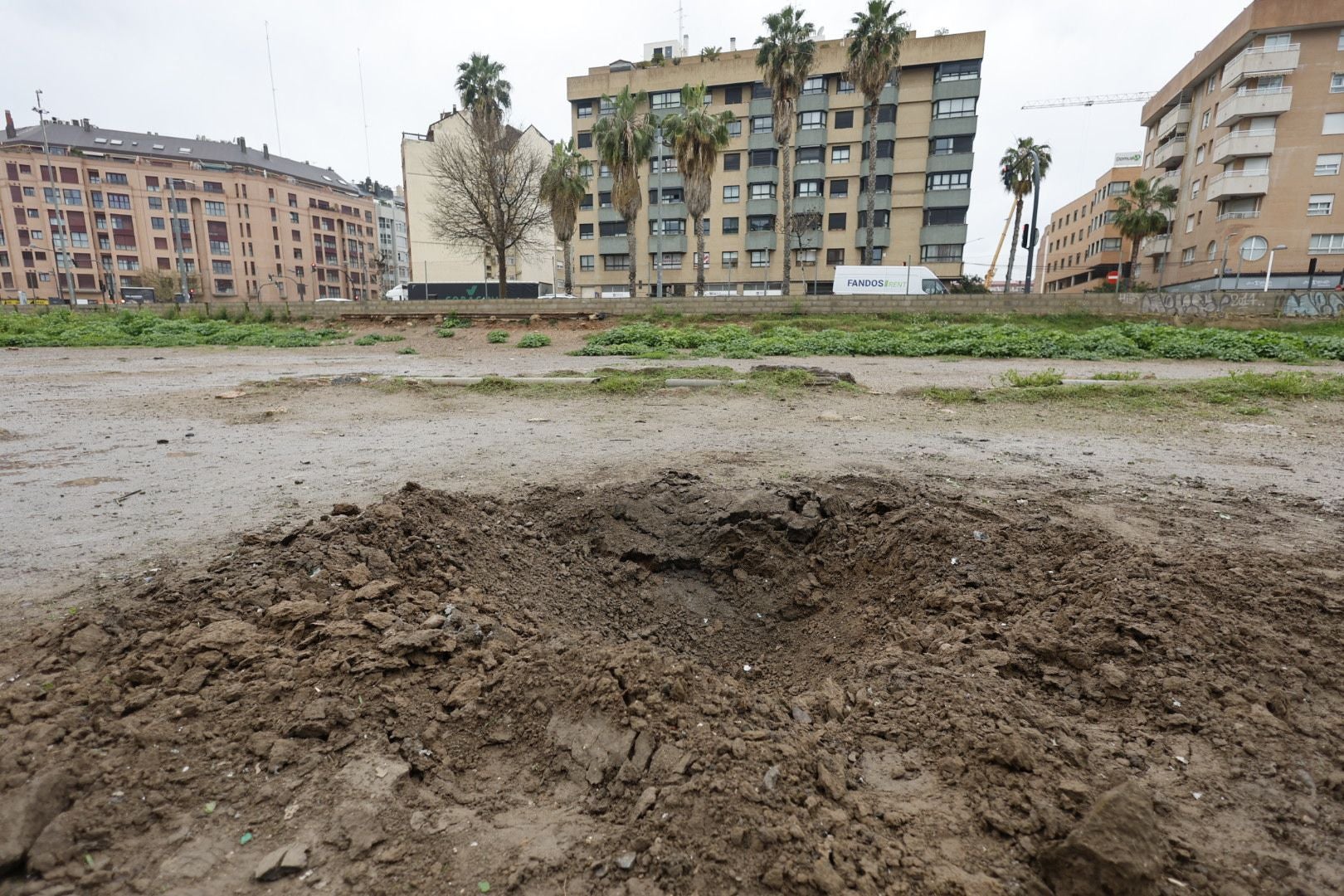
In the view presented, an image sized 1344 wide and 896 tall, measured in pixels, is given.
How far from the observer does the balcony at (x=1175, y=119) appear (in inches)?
2060

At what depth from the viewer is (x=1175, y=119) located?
53.0 m

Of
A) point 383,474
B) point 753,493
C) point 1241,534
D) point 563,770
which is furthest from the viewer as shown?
point 383,474

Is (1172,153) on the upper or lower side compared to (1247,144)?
upper

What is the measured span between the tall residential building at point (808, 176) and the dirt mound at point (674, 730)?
50564mm

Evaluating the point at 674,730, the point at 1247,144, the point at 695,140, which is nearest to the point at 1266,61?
the point at 1247,144

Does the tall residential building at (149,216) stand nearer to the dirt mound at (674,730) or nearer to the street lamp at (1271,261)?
the dirt mound at (674,730)

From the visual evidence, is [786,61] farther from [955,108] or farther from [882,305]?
[955,108]

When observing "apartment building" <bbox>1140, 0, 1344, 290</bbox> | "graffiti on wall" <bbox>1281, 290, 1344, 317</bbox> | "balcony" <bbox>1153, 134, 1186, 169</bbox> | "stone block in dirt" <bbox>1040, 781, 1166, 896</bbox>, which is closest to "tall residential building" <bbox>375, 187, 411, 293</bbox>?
"balcony" <bbox>1153, 134, 1186, 169</bbox>

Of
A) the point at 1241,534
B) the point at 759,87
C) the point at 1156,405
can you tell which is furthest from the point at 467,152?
the point at 1241,534

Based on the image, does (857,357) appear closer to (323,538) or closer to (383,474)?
(383,474)

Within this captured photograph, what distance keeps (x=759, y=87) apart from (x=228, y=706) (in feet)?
201

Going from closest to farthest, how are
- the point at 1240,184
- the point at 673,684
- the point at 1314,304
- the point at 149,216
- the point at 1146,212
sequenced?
1. the point at 673,684
2. the point at 1314,304
3. the point at 1240,184
4. the point at 1146,212
5. the point at 149,216

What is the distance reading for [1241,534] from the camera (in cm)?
412

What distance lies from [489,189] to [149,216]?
72.7 metres
